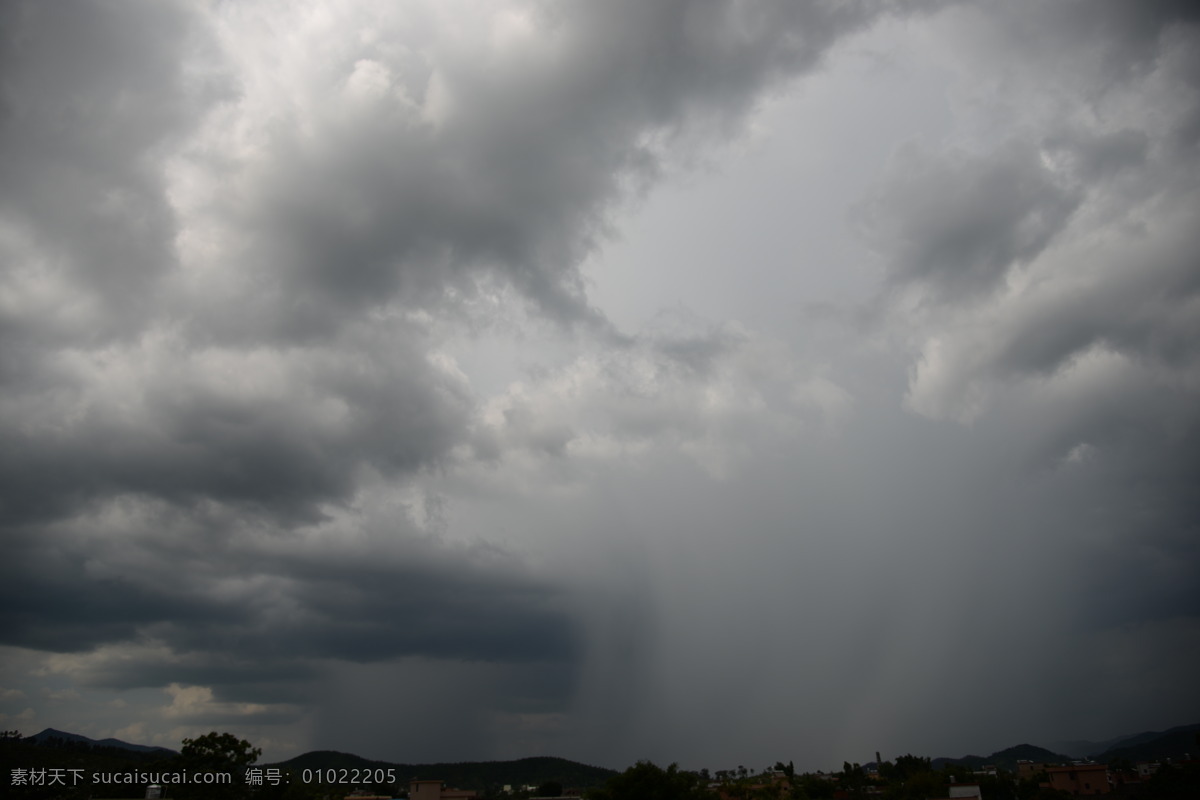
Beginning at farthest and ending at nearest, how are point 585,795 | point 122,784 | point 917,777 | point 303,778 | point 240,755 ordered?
point 303,778
point 917,777
point 122,784
point 240,755
point 585,795

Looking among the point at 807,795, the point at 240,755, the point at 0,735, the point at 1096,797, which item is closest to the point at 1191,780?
the point at 1096,797

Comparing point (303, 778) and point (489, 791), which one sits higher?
point (303, 778)

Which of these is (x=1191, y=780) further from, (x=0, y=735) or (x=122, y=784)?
(x=0, y=735)

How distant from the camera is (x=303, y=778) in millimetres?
109000

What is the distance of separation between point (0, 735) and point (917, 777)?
20079cm

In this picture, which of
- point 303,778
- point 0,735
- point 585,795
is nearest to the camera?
point 585,795

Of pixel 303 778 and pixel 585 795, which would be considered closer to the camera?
pixel 585 795

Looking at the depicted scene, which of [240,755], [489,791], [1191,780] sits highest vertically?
[240,755]

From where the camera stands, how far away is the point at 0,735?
169 metres

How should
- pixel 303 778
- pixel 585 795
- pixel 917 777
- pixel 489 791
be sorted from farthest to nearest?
pixel 489 791, pixel 303 778, pixel 917 777, pixel 585 795

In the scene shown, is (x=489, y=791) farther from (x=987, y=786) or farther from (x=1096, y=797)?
(x=1096, y=797)

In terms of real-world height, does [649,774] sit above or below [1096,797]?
above

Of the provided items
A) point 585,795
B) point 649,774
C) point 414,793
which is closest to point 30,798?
point 414,793

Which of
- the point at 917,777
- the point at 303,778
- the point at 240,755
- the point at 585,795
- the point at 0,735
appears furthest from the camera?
the point at 0,735
